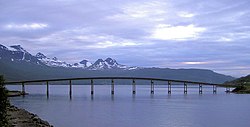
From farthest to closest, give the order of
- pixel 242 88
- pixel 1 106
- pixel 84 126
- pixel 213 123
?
1. pixel 242 88
2. pixel 213 123
3. pixel 84 126
4. pixel 1 106

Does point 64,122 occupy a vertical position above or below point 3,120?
below

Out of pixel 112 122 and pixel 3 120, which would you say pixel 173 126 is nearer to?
pixel 112 122

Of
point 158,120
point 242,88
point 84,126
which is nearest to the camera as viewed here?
point 84,126

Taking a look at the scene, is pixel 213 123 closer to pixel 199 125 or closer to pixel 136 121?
pixel 199 125

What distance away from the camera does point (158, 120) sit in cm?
6225

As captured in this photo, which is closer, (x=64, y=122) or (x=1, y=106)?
(x=1, y=106)

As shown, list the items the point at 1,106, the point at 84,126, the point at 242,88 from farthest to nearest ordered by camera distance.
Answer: the point at 242,88 < the point at 84,126 < the point at 1,106

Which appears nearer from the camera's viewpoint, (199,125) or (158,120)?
(199,125)

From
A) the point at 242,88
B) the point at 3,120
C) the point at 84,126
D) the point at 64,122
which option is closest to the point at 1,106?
the point at 3,120

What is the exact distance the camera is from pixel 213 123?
Result: 58.1 meters

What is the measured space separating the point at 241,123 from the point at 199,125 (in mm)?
7567

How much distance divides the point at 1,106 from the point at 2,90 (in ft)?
4.53

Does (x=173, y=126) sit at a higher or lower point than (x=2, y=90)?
lower

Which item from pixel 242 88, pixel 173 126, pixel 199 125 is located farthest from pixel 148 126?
pixel 242 88
